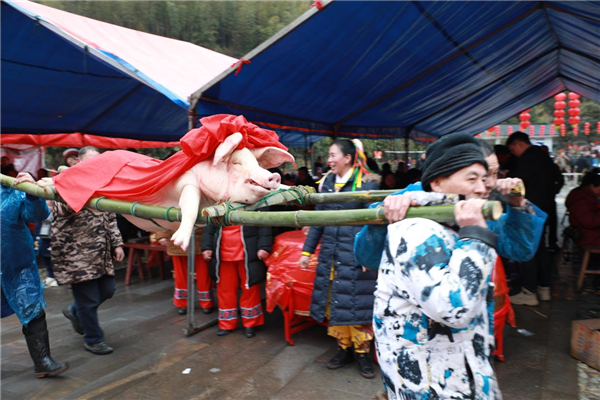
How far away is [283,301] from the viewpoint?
372 centimetres

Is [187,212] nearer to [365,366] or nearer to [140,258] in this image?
[365,366]

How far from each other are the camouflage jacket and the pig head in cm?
201

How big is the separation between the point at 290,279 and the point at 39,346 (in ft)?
7.06

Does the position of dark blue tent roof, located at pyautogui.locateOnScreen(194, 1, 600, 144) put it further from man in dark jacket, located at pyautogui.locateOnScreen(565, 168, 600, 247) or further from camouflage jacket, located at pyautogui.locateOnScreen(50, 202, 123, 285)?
man in dark jacket, located at pyautogui.locateOnScreen(565, 168, 600, 247)

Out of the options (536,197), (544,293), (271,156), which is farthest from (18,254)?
(544,293)

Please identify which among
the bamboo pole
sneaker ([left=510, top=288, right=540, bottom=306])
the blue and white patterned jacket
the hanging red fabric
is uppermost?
the hanging red fabric

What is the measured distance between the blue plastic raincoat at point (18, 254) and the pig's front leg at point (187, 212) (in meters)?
1.84

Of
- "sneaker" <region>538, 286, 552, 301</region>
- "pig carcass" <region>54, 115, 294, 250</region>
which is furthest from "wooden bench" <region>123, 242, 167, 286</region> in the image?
"sneaker" <region>538, 286, 552, 301</region>

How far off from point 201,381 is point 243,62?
280cm

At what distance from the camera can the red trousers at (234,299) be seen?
4.07 meters

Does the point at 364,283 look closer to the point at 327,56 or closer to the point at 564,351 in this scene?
the point at 564,351

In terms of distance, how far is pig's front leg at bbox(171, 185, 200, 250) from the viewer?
5.55 ft

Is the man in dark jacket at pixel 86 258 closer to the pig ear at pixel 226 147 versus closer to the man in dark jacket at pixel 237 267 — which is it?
the man in dark jacket at pixel 237 267

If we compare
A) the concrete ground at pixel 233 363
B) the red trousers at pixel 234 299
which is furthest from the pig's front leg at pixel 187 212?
the red trousers at pixel 234 299
